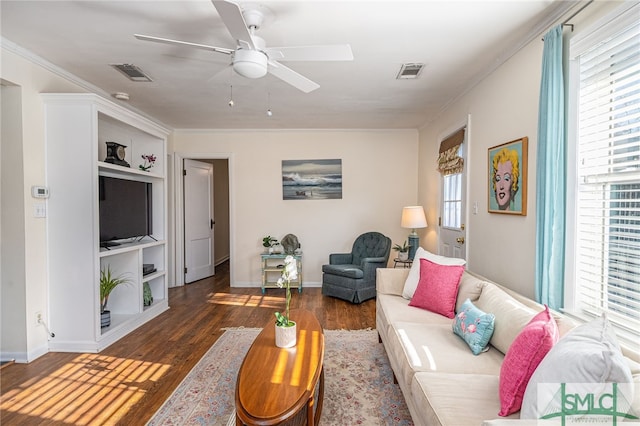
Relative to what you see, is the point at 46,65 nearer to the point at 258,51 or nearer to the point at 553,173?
the point at 258,51

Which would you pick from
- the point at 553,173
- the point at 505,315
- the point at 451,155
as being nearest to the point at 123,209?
the point at 505,315

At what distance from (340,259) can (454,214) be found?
1.81 metres

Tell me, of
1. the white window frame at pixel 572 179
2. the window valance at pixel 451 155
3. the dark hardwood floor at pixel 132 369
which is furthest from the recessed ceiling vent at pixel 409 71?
the dark hardwood floor at pixel 132 369

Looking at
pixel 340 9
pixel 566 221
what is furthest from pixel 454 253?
pixel 340 9

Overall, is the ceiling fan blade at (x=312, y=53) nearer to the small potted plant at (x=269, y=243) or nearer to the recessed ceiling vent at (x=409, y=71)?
the recessed ceiling vent at (x=409, y=71)

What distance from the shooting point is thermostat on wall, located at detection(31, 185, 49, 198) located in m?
2.69

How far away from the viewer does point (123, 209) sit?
3389 millimetres

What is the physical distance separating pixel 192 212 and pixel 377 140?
340 centimetres

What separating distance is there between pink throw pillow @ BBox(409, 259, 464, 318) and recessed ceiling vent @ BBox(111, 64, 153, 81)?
10.6 ft

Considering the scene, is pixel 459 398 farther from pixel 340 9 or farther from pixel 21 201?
pixel 21 201

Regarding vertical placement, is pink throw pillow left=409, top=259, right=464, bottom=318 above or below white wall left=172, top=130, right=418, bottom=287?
below

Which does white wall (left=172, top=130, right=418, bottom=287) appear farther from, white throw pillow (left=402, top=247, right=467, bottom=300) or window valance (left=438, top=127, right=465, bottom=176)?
white throw pillow (left=402, top=247, right=467, bottom=300)

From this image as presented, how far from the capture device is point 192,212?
539cm

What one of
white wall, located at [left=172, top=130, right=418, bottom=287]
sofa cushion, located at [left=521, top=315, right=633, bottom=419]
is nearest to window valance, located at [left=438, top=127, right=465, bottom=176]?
white wall, located at [left=172, top=130, right=418, bottom=287]
